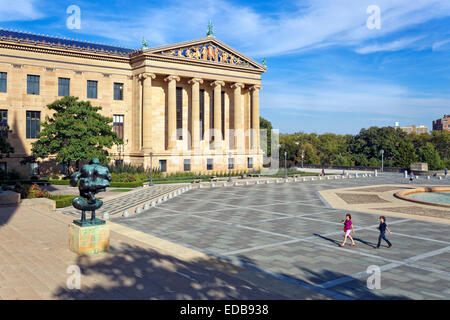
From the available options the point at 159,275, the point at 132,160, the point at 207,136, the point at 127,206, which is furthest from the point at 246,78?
the point at 159,275

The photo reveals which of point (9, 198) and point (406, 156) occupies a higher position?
point (406, 156)

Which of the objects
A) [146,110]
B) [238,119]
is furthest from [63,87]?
[238,119]

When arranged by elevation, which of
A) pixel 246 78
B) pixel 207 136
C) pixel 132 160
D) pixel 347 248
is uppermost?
pixel 246 78

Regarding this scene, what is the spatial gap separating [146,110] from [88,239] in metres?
46.1

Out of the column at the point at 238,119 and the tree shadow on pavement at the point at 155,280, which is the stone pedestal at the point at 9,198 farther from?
the column at the point at 238,119

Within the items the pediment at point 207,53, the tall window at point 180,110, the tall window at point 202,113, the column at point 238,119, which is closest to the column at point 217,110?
the tall window at point 202,113

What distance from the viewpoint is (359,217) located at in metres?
26.4

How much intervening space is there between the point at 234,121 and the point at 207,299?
61081 millimetres

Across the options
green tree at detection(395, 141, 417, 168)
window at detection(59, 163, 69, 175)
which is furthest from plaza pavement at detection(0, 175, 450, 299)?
green tree at detection(395, 141, 417, 168)

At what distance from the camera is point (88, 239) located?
1440cm

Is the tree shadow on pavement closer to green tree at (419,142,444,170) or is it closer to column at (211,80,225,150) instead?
column at (211,80,225,150)

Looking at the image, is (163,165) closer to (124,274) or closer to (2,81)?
(2,81)

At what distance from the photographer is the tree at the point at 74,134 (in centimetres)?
4453
